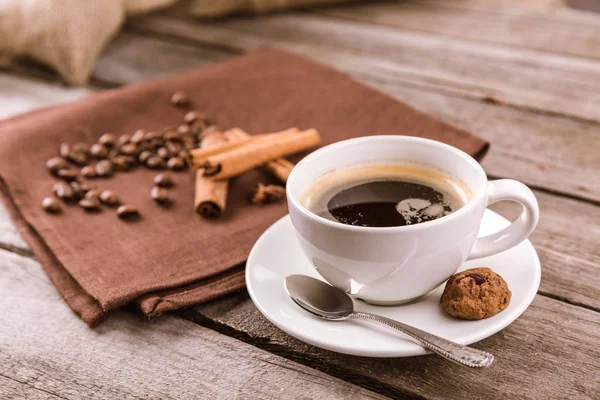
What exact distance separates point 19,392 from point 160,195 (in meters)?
0.42

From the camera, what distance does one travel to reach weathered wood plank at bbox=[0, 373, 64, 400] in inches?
Answer: 28.0

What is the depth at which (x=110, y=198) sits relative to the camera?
1068 millimetres

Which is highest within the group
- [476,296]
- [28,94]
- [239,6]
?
[476,296]

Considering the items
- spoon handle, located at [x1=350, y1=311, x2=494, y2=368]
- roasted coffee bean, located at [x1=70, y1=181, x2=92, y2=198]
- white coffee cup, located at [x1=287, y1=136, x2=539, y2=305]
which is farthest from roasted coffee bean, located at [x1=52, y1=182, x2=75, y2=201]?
spoon handle, located at [x1=350, y1=311, x2=494, y2=368]

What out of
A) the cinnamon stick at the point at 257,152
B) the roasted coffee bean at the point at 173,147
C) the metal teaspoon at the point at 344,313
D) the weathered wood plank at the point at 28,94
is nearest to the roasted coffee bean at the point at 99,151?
the roasted coffee bean at the point at 173,147

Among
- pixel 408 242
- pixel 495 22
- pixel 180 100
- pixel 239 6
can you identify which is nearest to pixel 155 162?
pixel 180 100

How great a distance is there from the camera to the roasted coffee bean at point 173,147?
3.96 ft

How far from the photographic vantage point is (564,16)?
1838 millimetres

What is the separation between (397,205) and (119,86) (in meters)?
1.01

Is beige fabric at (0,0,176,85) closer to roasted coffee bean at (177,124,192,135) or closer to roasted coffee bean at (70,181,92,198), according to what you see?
roasted coffee bean at (177,124,192,135)

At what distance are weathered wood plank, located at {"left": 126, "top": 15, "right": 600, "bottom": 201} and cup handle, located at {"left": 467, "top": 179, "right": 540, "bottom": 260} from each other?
0.38m

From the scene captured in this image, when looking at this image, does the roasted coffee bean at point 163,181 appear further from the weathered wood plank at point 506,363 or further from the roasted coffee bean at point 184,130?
the weathered wood plank at point 506,363

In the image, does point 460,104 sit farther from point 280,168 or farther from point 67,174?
point 67,174

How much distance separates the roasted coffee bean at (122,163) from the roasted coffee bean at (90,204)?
0.11 m
